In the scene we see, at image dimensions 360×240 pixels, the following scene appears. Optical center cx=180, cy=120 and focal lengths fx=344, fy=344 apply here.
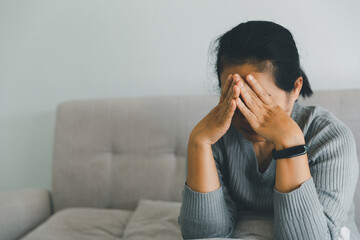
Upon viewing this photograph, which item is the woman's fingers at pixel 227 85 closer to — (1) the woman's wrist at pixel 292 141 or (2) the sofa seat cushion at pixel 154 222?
(1) the woman's wrist at pixel 292 141

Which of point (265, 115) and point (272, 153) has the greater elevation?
point (265, 115)

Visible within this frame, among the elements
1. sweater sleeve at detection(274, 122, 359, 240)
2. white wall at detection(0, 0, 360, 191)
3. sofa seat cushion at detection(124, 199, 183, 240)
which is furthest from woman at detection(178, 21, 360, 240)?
white wall at detection(0, 0, 360, 191)

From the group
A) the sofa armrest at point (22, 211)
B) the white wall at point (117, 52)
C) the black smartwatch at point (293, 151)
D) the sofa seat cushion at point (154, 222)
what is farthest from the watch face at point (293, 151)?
the sofa armrest at point (22, 211)

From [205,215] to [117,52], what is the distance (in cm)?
102

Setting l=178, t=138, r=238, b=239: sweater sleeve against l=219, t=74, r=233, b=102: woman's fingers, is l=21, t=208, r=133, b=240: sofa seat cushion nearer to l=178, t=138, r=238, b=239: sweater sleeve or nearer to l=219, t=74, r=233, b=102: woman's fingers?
l=178, t=138, r=238, b=239: sweater sleeve

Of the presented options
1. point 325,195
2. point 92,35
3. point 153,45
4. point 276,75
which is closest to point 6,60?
point 92,35

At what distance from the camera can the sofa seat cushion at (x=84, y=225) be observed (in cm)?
127

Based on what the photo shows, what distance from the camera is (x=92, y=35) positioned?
167cm

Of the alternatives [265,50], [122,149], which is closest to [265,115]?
[265,50]

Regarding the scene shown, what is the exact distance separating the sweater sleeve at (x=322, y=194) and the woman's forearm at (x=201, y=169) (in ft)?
0.55

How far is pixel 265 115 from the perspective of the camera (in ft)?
2.78

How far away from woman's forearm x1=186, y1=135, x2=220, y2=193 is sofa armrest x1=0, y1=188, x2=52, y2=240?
82 cm

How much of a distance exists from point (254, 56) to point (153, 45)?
2.73 ft

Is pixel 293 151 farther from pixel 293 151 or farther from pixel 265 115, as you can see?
pixel 265 115
